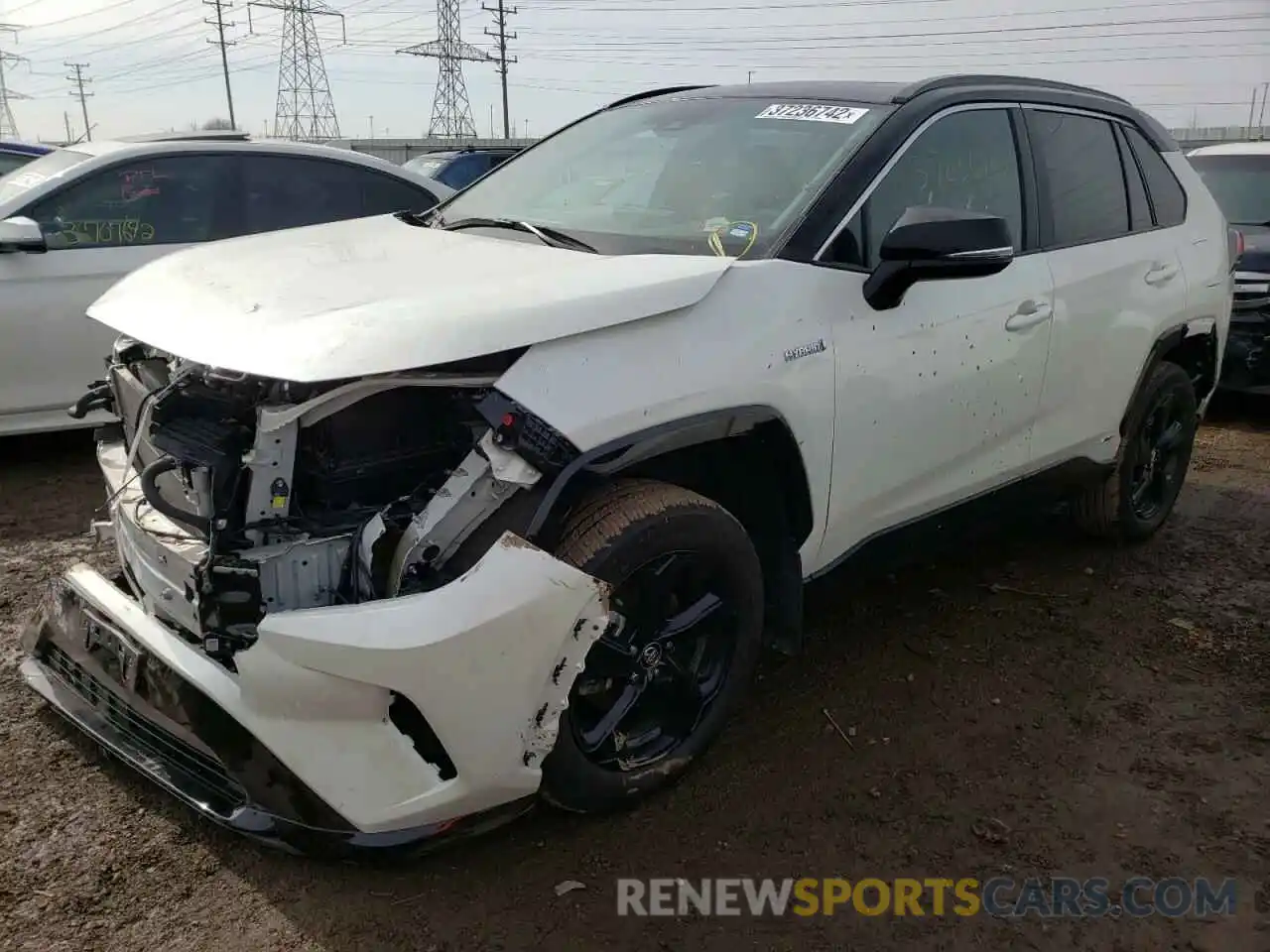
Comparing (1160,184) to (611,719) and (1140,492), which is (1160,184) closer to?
(1140,492)

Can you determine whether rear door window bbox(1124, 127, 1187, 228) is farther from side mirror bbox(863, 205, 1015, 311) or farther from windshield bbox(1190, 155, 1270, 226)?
windshield bbox(1190, 155, 1270, 226)

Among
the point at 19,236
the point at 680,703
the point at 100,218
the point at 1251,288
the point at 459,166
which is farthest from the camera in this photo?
the point at 459,166

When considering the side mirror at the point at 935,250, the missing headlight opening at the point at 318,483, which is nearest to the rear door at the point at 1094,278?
the side mirror at the point at 935,250

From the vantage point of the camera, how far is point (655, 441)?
7.70ft

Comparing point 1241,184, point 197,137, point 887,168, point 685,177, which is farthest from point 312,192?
point 1241,184

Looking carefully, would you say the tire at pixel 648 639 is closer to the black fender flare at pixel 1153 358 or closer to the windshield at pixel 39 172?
→ the black fender flare at pixel 1153 358

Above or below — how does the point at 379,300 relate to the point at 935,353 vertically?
above

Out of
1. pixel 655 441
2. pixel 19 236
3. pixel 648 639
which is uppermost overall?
pixel 19 236

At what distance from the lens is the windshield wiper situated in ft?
9.59

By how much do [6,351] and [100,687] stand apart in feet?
9.28

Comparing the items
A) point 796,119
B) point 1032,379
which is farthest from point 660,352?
point 1032,379

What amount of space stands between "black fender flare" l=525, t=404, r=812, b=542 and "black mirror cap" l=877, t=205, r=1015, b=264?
53 cm

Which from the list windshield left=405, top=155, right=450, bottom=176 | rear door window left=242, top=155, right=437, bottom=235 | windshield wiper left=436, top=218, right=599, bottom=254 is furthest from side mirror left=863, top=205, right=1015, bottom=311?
windshield left=405, top=155, right=450, bottom=176

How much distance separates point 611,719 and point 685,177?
1656mm
